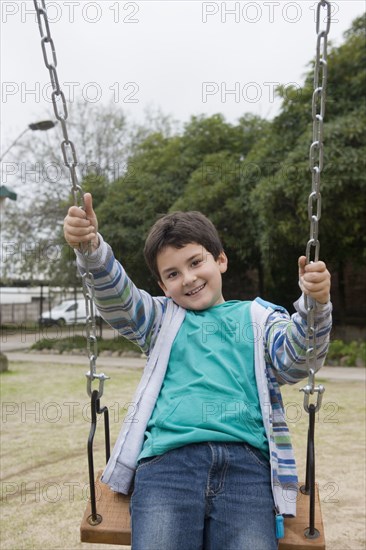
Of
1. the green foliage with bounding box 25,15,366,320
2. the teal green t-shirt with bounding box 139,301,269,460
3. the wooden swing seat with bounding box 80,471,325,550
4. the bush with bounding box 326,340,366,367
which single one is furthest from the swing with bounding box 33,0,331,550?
the bush with bounding box 326,340,366,367

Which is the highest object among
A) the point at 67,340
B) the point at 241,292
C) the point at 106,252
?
the point at 106,252

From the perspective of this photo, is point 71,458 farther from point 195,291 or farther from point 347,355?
point 347,355

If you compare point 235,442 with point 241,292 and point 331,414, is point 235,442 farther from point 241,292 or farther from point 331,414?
point 241,292

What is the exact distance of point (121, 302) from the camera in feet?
5.89

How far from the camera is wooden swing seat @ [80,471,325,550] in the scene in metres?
1.52

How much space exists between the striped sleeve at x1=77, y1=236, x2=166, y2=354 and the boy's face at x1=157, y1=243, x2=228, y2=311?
0.30ft

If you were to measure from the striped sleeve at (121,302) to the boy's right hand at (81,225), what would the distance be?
6 centimetres

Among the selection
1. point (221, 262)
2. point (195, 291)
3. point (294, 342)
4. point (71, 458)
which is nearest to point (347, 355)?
point (71, 458)

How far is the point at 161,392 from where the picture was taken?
5.65 ft

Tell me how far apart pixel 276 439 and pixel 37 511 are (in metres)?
1.94

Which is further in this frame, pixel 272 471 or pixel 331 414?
pixel 331 414

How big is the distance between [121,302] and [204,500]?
0.63 m

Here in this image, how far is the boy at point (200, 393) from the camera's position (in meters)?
1.47

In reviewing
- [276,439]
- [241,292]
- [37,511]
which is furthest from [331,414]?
[241,292]
